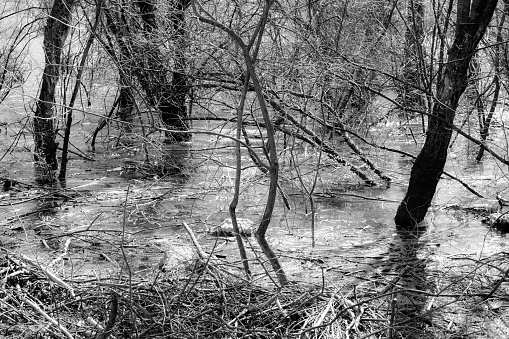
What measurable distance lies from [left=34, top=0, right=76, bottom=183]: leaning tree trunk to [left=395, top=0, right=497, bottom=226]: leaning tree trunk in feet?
14.5

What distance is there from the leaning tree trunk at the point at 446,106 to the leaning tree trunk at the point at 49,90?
4420mm

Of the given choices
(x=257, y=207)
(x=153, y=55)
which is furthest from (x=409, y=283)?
(x=153, y=55)

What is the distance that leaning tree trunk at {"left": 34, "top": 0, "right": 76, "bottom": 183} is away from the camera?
9.59 meters

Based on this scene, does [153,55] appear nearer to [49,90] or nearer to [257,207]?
[49,90]

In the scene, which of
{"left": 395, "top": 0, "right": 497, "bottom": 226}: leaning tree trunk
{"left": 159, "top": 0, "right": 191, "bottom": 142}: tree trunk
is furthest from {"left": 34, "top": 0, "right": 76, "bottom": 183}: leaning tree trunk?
{"left": 395, "top": 0, "right": 497, "bottom": 226}: leaning tree trunk

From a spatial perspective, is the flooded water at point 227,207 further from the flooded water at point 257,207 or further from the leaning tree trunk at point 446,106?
the leaning tree trunk at point 446,106

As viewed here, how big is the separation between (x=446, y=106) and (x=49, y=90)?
5.27 m

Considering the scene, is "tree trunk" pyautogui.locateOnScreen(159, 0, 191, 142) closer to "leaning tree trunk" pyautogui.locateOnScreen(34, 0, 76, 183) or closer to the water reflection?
"leaning tree trunk" pyautogui.locateOnScreen(34, 0, 76, 183)

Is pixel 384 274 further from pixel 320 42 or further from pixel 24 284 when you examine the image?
pixel 320 42

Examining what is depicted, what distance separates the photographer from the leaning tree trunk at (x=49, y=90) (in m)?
9.59

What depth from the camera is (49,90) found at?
32.4 ft

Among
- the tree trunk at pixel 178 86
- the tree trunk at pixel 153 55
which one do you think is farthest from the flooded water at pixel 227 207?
the tree trunk at pixel 153 55

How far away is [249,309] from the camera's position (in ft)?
15.3

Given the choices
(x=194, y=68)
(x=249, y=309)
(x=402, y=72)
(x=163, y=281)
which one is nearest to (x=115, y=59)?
(x=194, y=68)
